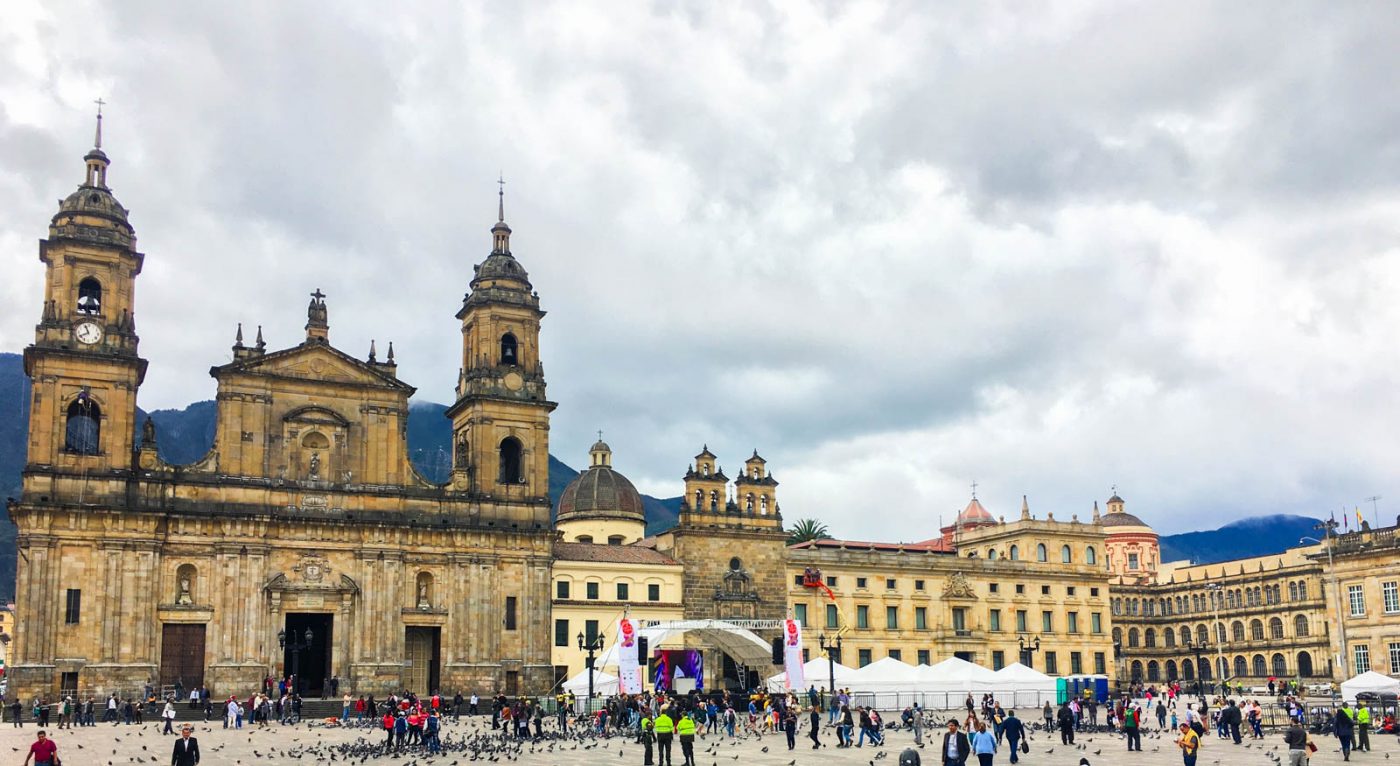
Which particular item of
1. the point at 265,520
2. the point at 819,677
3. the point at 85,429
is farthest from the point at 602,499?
the point at 85,429

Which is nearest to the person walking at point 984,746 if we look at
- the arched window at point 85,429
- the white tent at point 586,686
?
the white tent at point 586,686

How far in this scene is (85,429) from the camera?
54.6 m

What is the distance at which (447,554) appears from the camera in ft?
A: 198

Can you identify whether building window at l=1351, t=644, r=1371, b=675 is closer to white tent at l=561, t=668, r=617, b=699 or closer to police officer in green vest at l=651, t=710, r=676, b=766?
white tent at l=561, t=668, r=617, b=699

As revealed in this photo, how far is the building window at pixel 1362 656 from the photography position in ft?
249

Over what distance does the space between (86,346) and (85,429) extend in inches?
137

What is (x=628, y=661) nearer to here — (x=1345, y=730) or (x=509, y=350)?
(x=509, y=350)

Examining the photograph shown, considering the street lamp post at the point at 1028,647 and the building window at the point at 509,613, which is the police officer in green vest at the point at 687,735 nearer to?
the building window at the point at 509,613

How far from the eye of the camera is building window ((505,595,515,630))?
61.0m

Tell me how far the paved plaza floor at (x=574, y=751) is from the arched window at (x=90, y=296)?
20023mm

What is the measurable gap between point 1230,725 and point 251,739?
28.5 m

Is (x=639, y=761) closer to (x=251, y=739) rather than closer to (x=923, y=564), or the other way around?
(x=251, y=739)

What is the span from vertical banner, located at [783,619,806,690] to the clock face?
31.3 m

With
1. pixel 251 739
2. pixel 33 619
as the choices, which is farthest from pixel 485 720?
pixel 33 619
